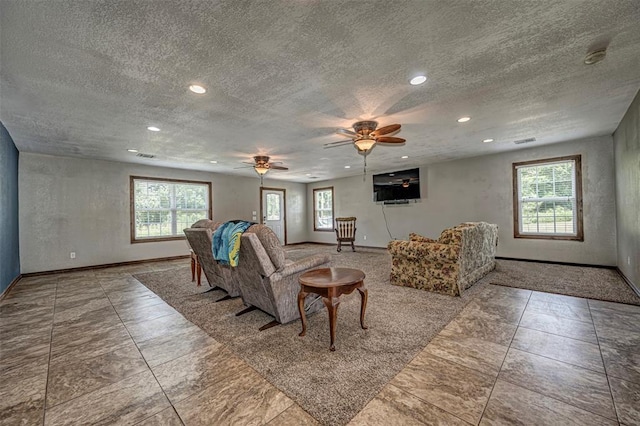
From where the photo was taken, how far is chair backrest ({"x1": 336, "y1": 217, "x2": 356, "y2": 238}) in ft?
26.0

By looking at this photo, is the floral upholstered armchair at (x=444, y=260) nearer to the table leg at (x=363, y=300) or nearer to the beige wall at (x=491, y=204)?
the table leg at (x=363, y=300)

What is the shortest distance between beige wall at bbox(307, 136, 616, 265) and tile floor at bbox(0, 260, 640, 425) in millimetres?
2785

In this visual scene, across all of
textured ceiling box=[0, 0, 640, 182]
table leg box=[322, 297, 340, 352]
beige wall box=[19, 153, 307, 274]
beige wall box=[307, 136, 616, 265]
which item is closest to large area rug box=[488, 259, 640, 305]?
beige wall box=[307, 136, 616, 265]

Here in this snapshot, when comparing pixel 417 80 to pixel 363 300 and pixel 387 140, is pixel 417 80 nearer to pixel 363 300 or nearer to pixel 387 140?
pixel 387 140

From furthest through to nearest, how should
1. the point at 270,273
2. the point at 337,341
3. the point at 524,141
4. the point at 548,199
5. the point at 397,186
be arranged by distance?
1. the point at 397,186
2. the point at 548,199
3. the point at 524,141
4. the point at 270,273
5. the point at 337,341

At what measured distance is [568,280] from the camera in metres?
4.07

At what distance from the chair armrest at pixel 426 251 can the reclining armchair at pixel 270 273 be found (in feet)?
5.27

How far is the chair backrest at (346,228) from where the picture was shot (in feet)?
26.0

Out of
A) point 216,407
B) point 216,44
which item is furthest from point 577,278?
point 216,44

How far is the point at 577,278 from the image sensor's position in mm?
4168

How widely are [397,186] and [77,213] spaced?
7.89 m

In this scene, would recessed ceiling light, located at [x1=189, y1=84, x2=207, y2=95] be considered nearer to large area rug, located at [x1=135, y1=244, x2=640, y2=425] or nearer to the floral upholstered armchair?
large area rug, located at [x1=135, y1=244, x2=640, y2=425]

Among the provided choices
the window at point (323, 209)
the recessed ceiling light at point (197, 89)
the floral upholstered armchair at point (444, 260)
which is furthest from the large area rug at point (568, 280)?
the window at point (323, 209)

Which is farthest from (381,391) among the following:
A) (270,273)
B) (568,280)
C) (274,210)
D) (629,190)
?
(274,210)
